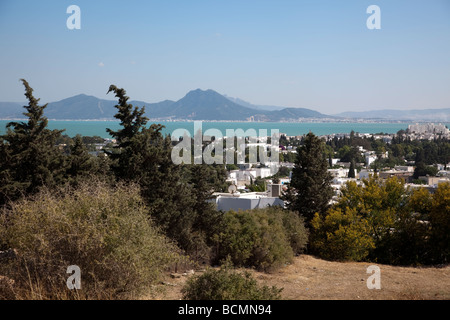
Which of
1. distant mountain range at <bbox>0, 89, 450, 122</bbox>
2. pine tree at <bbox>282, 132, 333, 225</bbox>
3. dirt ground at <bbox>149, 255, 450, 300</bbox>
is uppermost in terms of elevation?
distant mountain range at <bbox>0, 89, 450, 122</bbox>

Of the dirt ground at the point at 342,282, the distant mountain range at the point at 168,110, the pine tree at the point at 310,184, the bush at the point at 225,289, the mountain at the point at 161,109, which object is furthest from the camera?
the mountain at the point at 161,109

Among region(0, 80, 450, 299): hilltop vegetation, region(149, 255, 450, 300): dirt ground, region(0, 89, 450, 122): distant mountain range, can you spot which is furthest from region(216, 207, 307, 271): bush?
region(0, 89, 450, 122): distant mountain range

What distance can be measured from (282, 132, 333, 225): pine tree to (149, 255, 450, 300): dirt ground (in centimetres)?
306

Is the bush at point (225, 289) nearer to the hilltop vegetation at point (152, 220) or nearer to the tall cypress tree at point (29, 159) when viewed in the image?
the hilltop vegetation at point (152, 220)

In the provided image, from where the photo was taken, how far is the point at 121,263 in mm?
7664

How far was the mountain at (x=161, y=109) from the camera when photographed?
83.8 metres

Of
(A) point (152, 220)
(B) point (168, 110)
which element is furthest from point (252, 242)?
(B) point (168, 110)

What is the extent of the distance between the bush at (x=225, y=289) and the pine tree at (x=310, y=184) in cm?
1340

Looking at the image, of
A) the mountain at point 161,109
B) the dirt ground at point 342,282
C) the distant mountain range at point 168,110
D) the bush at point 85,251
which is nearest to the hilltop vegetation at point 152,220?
the bush at point 85,251

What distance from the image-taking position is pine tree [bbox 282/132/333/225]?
2098 centimetres

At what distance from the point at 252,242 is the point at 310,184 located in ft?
21.7

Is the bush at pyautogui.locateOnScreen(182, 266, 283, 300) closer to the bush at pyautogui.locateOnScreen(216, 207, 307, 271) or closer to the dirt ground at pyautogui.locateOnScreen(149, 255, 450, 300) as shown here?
the dirt ground at pyautogui.locateOnScreen(149, 255, 450, 300)

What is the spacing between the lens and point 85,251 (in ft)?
25.0
